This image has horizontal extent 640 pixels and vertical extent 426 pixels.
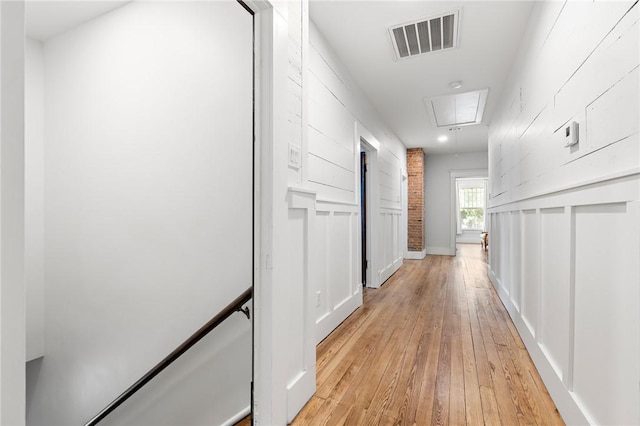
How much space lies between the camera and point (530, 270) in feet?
6.93

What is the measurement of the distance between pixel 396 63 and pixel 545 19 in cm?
131

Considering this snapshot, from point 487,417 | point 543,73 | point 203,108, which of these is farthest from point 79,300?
point 543,73

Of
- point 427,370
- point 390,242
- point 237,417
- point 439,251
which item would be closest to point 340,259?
point 427,370

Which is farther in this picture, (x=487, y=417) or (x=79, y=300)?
(x=79, y=300)

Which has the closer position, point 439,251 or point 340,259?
point 340,259

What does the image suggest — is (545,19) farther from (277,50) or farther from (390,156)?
(390,156)

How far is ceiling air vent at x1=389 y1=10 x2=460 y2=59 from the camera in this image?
2340 mm

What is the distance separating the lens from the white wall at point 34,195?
9.00ft

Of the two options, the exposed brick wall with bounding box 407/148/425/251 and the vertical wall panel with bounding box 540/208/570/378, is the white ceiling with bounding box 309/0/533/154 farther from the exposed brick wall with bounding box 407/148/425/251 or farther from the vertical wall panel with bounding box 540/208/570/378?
the exposed brick wall with bounding box 407/148/425/251

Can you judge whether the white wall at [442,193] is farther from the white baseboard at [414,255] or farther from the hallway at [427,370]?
the hallway at [427,370]

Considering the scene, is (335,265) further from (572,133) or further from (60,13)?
(60,13)

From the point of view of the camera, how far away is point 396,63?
3000 millimetres

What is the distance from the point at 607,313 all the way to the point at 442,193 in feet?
23.3

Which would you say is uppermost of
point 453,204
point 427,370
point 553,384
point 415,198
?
point 415,198
